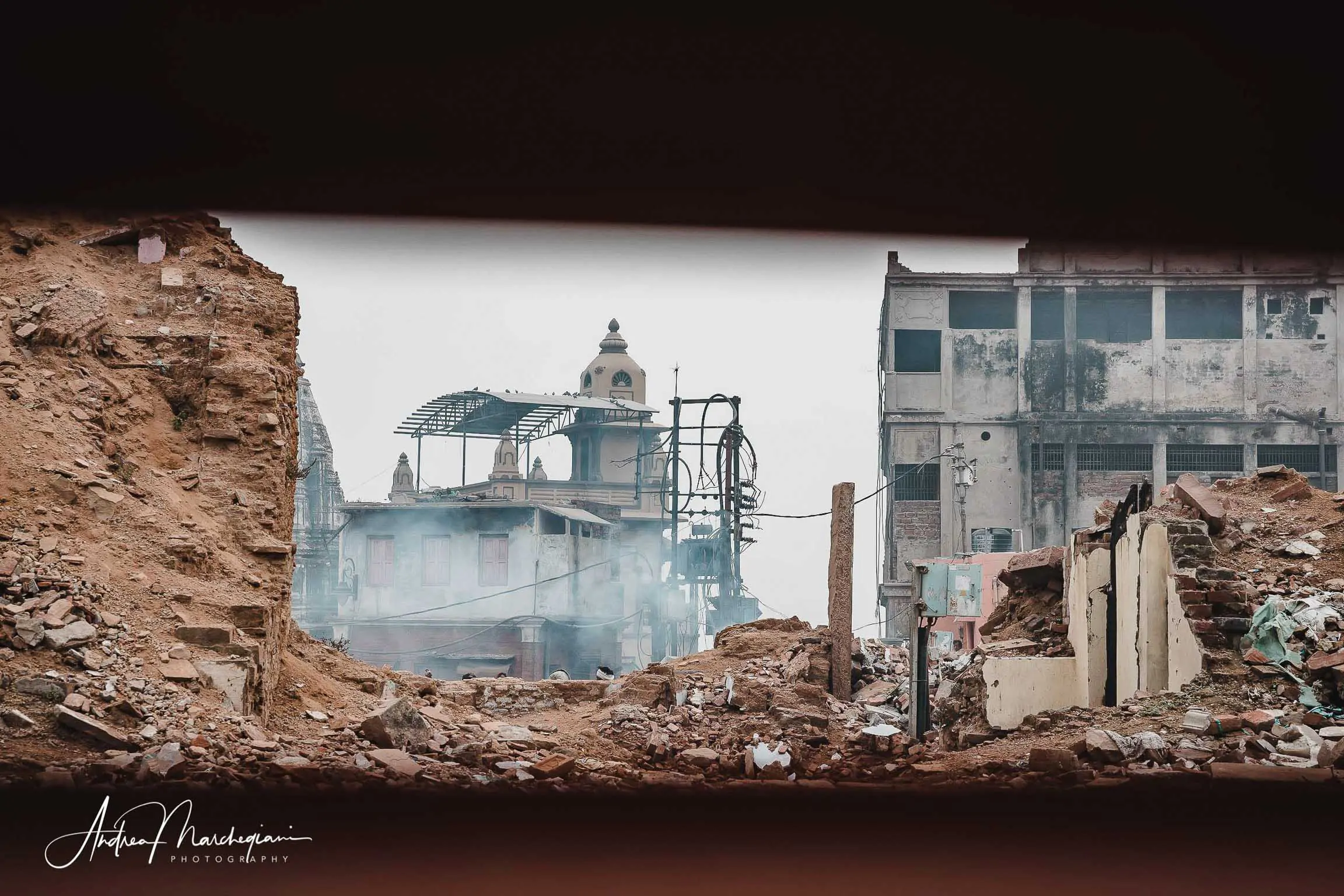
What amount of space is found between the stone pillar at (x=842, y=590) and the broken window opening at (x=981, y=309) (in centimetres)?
2135

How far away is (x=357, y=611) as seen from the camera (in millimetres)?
40469

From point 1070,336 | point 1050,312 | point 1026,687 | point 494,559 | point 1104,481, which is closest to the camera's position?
point 1026,687

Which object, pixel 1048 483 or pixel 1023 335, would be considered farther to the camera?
A: pixel 1048 483

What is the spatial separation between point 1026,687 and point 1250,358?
84.5 ft

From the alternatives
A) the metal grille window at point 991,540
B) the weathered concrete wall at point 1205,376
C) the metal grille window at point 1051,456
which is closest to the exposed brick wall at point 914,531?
the metal grille window at point 991,540

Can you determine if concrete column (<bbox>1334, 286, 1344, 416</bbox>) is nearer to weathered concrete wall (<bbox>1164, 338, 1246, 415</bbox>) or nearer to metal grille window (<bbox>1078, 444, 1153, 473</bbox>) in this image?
weathered concrete wall (<bbox>1164, 338, 1246, 415</bbox>)

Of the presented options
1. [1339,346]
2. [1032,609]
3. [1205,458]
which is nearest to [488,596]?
[1205,458]

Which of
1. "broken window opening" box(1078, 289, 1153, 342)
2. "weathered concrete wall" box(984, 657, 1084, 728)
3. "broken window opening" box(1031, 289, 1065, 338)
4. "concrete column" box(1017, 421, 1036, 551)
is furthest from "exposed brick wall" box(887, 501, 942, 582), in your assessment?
"weathered concrete wall" box(984, 657, 1084, 728)

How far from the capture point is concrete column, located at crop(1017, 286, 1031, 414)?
37344 mm

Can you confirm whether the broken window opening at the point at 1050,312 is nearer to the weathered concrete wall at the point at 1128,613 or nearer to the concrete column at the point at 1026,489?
the concrete column at the point at 1026,489

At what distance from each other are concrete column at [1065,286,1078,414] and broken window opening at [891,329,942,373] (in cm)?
346

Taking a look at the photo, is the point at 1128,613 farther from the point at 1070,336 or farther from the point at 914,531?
the point at 1070,336

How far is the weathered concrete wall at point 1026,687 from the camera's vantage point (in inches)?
564

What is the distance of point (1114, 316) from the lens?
37.6 meters
